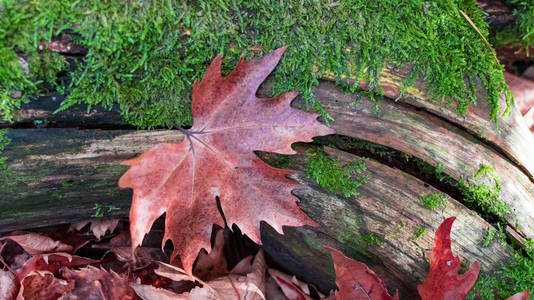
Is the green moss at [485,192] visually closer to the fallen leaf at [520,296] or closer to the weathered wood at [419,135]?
the weathered wood at [419,135]

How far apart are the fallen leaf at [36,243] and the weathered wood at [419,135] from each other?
1.67 m

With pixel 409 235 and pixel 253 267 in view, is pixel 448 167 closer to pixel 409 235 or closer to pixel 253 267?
pixel 409 235

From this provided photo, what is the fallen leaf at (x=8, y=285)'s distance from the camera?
6.07ft

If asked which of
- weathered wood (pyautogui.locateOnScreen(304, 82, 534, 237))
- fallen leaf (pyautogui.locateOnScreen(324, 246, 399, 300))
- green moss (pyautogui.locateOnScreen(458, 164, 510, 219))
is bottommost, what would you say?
fallen leaf (pyautogui.locateOnScreen(324, 246, 399, 300))

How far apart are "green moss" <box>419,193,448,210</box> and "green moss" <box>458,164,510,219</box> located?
13 centimetres

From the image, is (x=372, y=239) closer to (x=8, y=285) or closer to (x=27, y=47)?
(x=27, y=47)

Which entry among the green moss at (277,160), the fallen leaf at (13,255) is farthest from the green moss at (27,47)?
the green moss at (277,160)

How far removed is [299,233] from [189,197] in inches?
29.8

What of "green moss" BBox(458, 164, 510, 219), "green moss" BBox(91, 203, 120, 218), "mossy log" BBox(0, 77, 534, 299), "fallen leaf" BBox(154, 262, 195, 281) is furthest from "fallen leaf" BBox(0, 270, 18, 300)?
"green moss" BBox(458, 164, 510, 219)

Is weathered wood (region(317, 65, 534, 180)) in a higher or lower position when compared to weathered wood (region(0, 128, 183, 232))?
higher

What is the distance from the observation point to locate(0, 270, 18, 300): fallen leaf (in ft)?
6.07

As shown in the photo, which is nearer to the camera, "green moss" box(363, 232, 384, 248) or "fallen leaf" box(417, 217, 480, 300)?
"fallen leaf" box(417, 217, 480, 300)

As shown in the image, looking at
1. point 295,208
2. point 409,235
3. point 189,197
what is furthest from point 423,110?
point 189,197

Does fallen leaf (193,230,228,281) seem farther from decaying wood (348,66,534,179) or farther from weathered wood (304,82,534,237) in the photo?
decaying wood (348,66,534,179)
